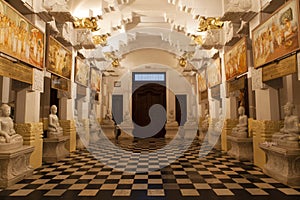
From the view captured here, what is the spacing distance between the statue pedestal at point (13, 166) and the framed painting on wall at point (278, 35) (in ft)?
20.0

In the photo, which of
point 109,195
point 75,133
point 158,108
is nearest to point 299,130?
point 109,195

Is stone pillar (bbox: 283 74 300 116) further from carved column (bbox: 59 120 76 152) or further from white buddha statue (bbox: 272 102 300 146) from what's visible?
carved column (bbox: 59 120 76 152)

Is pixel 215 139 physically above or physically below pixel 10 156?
below

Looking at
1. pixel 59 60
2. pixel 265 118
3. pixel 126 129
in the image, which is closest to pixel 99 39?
pixel 59 60

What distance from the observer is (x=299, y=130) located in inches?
190

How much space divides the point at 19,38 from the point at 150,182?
444 centimetres

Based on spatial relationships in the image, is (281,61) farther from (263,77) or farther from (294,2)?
(294,2)

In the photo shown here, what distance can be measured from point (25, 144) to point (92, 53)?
7.13 metres

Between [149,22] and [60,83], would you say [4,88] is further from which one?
[149,22]

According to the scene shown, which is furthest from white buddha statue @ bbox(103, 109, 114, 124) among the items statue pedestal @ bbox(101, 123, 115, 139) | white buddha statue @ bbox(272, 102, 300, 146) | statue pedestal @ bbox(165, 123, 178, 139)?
white buddha statue @ bbox(272, 102, 300, 146)

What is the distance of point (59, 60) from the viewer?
7785 millimetres

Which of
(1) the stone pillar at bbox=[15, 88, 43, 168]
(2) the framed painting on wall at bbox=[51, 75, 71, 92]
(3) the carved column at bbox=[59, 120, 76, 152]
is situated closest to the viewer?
(1) the stone pillar at bbox=[15, 88, 43, 168]

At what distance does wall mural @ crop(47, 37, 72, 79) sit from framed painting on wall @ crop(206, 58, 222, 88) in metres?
6.17

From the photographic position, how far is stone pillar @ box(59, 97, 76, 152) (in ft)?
28.7
